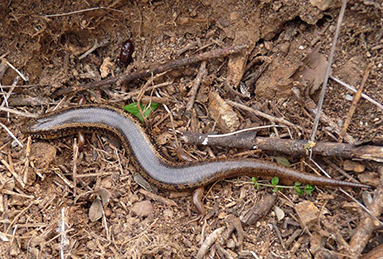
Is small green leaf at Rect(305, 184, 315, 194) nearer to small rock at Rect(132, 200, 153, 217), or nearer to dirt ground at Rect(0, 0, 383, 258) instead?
dirt ground at Rect(0, 0, 383, 258)

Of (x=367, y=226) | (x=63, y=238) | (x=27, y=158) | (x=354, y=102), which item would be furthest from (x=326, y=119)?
(x=27, y=158)

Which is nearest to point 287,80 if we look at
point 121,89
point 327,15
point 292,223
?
point 327,15

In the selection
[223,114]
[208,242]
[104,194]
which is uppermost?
[223,114]

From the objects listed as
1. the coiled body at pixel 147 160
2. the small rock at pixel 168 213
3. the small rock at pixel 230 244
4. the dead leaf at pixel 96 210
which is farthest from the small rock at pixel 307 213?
the dead leaf at pixel 96 210

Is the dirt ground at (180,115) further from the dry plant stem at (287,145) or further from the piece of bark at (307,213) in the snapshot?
the dry plant stem at (287,145)

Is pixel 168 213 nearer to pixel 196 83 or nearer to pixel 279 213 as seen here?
pixel 279 213
